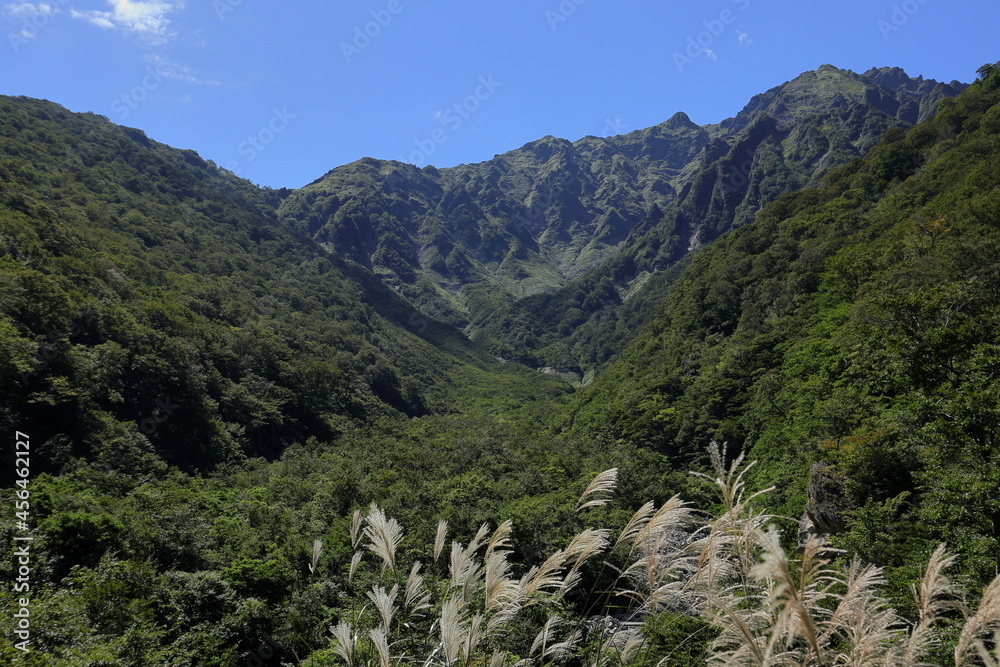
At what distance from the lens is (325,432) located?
177 feet

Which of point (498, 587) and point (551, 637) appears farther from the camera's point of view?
point (551, 637)

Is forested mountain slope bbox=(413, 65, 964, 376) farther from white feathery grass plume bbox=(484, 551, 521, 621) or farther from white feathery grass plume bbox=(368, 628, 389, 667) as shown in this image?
white feathery grass plume bbox=(368, 628, 389, 667)

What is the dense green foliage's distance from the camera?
725cm

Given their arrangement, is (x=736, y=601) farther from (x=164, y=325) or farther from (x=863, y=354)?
(x=164, y=325)

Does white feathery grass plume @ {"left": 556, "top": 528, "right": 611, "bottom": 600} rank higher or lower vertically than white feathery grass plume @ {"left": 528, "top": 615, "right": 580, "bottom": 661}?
higher

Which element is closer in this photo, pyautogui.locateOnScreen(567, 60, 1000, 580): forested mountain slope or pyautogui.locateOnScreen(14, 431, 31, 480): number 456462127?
pyautogui.locateOnScreen(14, 431, 31, 480): number 456462127

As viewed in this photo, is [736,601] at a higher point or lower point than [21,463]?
lower

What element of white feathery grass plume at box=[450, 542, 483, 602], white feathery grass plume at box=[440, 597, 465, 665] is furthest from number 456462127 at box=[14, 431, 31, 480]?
white feathery grass plume at box=[440, 597, 465, 665]

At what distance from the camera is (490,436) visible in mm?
34969

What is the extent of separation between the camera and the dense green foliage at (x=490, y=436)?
7.25 m

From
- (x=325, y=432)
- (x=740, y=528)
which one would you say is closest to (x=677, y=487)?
(x=740, y=528)

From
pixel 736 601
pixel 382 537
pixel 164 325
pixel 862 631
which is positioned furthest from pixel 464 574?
pixel 164 325

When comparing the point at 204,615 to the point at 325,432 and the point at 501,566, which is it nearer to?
the point at 501,566

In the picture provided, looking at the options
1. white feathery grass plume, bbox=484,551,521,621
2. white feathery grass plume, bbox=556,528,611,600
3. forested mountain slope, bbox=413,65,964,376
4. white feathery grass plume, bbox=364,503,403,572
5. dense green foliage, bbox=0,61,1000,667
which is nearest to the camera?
white feathery grass plume, bbox=484,551,521,621
